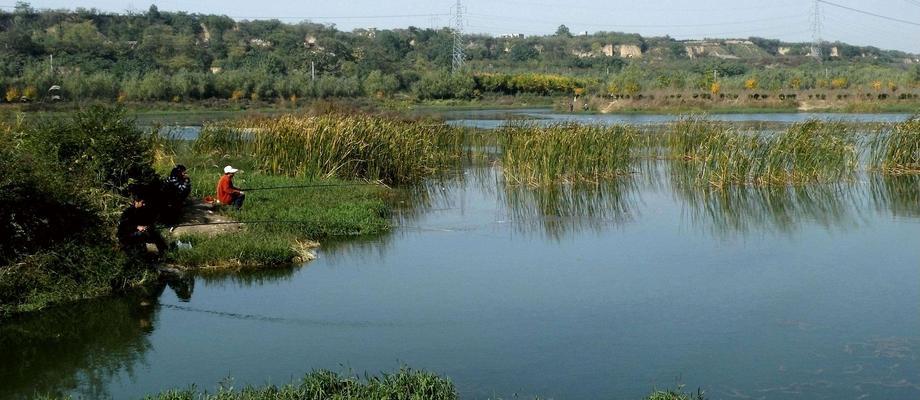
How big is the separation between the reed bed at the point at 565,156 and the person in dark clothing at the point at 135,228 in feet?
34.2

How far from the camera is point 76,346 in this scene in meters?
10.5

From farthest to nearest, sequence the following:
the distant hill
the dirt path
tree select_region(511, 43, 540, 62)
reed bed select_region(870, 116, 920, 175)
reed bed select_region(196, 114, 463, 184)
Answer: tree select_region(511, 43, 540, 62) < the distant hill < reed bed select_region(870, 116, 920, 175) < reed bed select_region(196, 114, 463, 184) < the dirt path

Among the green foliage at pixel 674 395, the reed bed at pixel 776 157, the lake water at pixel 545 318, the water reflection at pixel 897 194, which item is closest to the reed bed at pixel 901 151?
the water reflection at pixel 897 194

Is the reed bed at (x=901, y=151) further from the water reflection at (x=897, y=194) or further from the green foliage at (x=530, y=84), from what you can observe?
the green foliage at (x=530, y=84)

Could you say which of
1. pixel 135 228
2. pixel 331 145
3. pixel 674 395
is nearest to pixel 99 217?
pixel 135 228

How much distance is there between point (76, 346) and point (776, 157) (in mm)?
15232

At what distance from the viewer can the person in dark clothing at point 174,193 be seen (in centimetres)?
1461

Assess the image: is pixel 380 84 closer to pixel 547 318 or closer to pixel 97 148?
pixel 97 148

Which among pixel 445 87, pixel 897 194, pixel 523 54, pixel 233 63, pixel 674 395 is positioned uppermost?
pixel 523 54

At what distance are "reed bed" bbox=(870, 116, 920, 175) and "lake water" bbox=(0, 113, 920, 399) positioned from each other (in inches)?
238

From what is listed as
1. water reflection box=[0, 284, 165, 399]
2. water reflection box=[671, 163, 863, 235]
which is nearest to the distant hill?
water reflection box=[671, 163, 863, 235]

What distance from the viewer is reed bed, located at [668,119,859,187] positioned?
21375 mm

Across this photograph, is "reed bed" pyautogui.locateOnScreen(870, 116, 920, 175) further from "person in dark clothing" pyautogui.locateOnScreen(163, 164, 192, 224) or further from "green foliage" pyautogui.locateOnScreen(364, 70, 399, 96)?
"green foliage" pyautogui.locateOnScreen(364, 70, 399, 96)

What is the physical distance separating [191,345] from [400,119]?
15.5m
